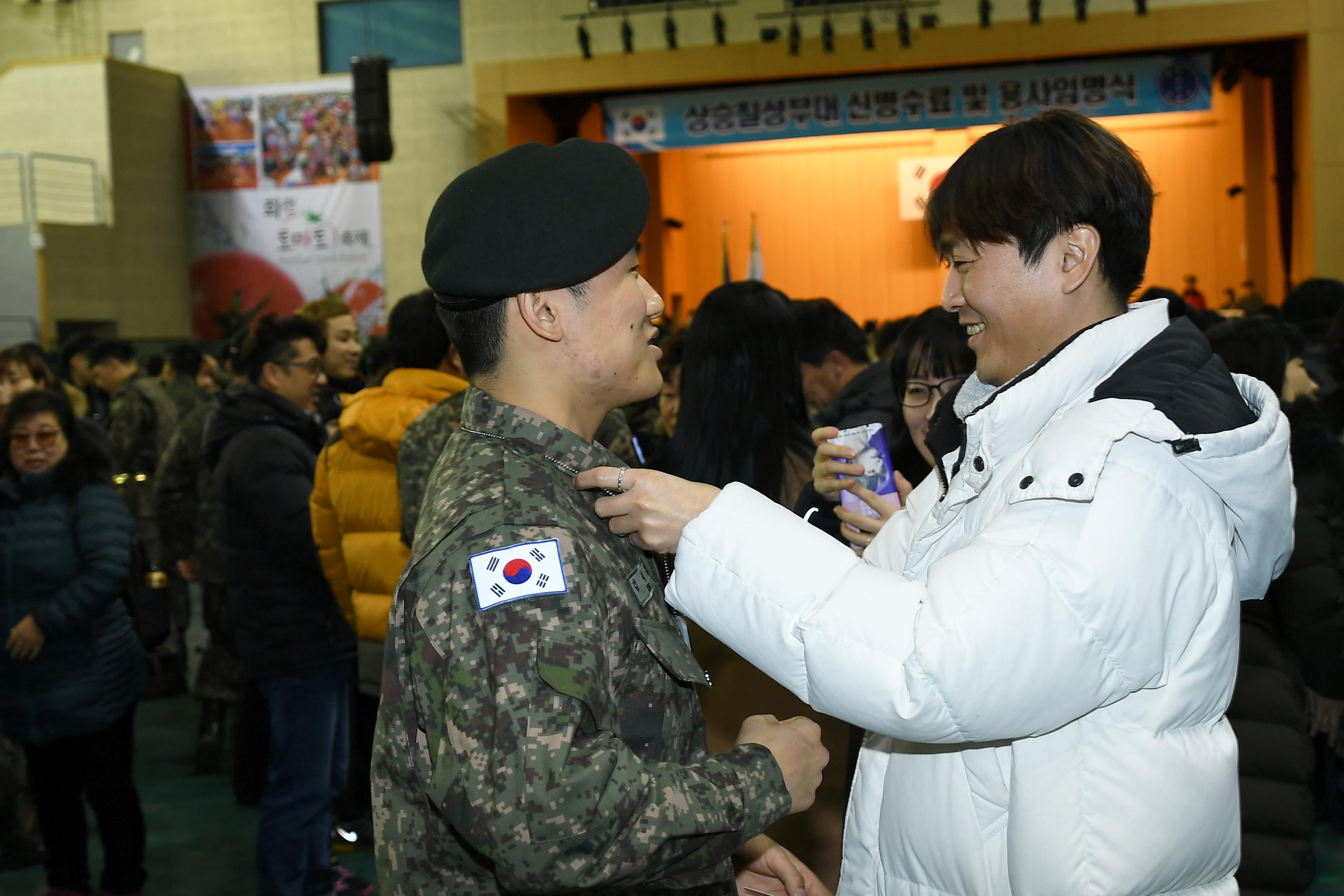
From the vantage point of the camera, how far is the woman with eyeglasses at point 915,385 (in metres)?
2.05

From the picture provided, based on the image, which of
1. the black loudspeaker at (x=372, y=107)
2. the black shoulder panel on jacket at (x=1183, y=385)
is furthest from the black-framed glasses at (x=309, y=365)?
the black loudspeaker at (x=372, y=107)

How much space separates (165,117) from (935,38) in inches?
375

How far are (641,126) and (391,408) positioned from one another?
9568 millimetres

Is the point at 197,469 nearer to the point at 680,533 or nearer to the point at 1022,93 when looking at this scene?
the point at 680,533

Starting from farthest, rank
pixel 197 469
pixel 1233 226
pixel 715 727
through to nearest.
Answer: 1. pixel 1233 226
2. pixel 197 469
3. pixel 715 727

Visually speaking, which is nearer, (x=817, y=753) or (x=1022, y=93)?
(x=817, y=753)

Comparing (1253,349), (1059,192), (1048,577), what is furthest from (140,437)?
(1048,577)

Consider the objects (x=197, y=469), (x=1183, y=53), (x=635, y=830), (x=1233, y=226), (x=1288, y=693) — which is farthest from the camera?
(x=1233, y=226)

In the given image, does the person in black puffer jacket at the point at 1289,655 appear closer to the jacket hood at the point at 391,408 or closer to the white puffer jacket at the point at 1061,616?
the white puffer jacket at the point at 1061,616

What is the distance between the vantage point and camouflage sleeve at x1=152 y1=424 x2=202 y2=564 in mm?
4926

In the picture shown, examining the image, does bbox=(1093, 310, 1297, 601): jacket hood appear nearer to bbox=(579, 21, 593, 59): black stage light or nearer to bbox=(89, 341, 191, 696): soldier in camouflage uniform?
bbox=(89, 341, 191, 696): soldier in camouflage uniform

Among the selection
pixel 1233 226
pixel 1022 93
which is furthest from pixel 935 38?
pixel 1233 226

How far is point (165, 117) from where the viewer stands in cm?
1461

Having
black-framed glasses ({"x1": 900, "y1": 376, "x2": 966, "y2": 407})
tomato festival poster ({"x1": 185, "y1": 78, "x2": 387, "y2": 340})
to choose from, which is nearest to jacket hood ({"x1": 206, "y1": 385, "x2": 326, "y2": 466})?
black-framed glasses ({"x1": 900, "y1": 376, "x2": 966, "y2": 407})
